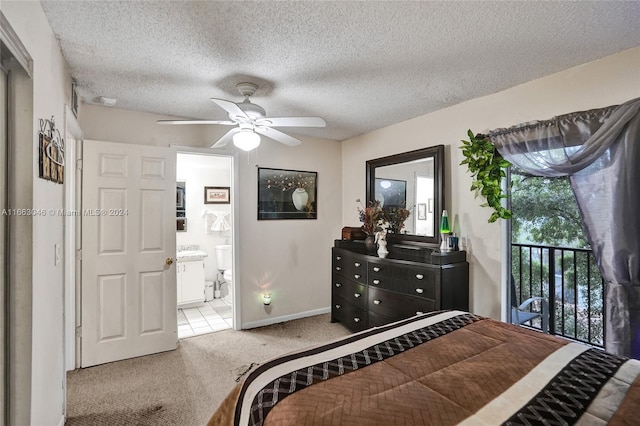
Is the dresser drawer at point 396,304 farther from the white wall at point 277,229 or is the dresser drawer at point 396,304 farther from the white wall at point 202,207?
the white wall at point 202,207

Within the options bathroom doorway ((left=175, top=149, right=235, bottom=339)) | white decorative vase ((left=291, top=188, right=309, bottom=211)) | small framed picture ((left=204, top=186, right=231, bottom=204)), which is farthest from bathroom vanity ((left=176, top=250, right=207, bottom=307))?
white decorative vase ((left=291, top=188, right=309, bottom=211))

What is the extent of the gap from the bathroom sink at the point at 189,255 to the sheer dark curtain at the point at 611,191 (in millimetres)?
4263

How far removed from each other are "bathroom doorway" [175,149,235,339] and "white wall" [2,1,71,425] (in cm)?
265

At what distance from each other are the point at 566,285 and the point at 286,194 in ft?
10.1

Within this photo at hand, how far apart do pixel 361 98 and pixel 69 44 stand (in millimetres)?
2107

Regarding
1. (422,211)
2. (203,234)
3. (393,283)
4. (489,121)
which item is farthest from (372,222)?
(203,234)

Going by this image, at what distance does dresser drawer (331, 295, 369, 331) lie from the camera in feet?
11.2

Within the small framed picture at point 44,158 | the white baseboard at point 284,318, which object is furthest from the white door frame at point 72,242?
the white baseboard at point 284,318

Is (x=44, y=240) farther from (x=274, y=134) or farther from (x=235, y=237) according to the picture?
(x=235, y=237)

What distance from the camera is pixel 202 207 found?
17.1 ft

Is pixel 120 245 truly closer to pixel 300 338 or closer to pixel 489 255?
pixel 300 338

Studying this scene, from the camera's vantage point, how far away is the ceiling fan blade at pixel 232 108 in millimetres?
2047

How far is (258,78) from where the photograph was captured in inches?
94.8

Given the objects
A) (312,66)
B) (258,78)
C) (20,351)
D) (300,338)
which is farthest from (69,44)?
(300,338)
